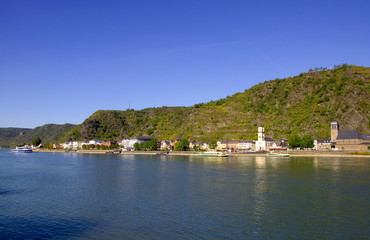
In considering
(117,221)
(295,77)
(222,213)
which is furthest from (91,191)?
(295,77)

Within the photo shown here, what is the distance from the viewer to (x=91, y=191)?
34875mm

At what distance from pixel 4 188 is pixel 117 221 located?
20.6 meters

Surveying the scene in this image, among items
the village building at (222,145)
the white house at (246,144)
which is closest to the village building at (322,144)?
the white house at (246,144)

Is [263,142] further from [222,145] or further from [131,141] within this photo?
[131,141]

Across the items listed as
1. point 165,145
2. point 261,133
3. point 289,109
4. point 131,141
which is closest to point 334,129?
point 261,133

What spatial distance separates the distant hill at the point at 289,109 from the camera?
399 feet

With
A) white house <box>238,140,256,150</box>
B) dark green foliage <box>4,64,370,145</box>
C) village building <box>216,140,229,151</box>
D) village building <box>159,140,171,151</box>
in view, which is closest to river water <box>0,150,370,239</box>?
white house <box>238,140,256,150</box>

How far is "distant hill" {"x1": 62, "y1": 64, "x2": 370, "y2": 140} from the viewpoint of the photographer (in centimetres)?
12169

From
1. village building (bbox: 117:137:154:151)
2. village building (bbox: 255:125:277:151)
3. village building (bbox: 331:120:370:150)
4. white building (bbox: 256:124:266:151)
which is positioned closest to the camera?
village building (bbox: 331:120:370:150)

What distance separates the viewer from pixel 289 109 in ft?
453

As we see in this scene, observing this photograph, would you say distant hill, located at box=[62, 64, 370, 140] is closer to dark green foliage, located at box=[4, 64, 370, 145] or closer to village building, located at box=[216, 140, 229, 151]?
dark green foliage, located at box=[4, 64, 370, 145]

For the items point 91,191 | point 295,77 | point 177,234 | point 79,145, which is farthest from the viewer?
point 79,145

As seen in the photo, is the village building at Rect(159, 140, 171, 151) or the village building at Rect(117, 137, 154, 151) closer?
the village building at Rect(159, 140, 171, 151)

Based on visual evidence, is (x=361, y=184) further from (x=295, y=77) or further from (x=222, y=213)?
(x=295, y=77)
